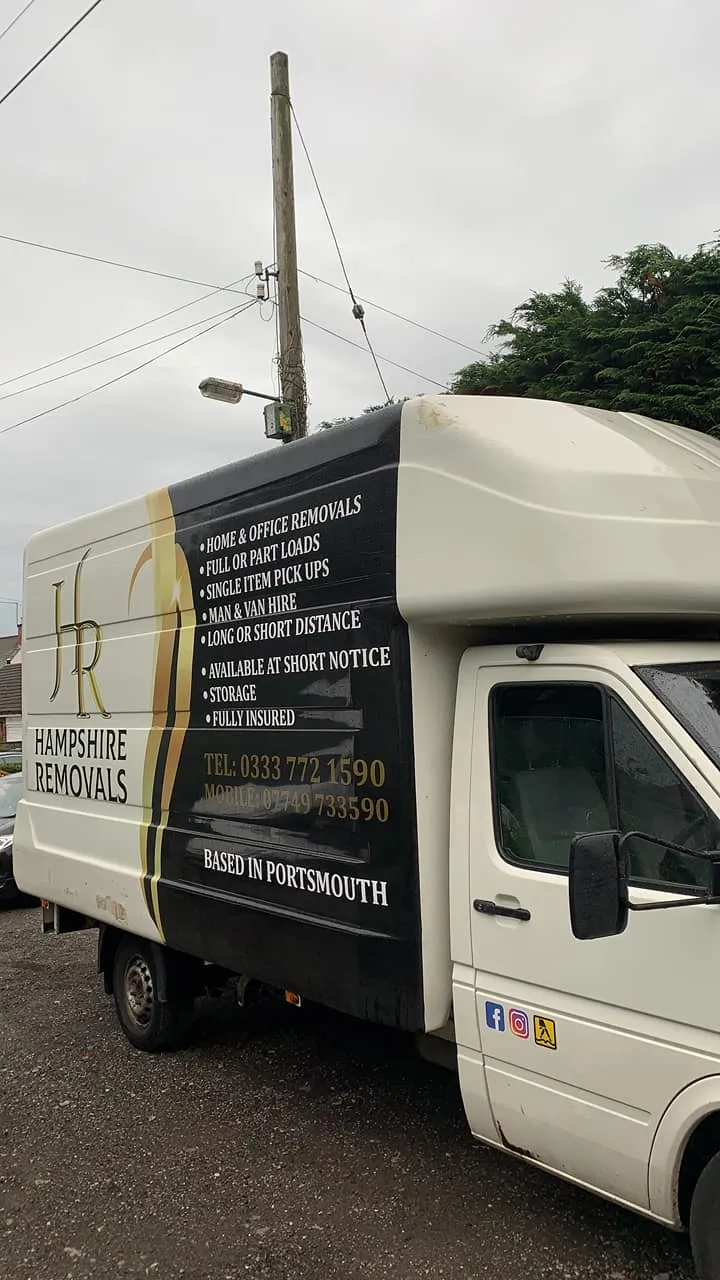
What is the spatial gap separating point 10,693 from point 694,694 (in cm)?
4095

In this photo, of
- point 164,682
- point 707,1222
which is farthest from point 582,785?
point 164,682

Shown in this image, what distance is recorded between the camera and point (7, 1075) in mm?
5234

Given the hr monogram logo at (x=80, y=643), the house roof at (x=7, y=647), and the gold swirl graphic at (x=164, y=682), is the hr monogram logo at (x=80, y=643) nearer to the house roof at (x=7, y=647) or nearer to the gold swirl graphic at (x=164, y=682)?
the gold swirl graphic at (x=164, y=682)

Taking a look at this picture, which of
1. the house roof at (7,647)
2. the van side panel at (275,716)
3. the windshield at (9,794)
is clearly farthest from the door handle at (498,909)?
the house roof at (7,647)

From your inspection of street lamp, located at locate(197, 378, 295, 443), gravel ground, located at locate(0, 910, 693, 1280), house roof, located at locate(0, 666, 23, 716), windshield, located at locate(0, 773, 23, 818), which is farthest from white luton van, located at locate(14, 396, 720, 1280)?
house roof, located at locate(0, 666, 23, 716)

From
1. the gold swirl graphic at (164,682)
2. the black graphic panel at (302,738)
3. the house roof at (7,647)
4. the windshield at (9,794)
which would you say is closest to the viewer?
the black graphic panel at (302,738)

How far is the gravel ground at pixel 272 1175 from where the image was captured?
336 centimetres

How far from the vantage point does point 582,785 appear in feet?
10.0

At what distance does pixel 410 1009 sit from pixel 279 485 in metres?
2.22

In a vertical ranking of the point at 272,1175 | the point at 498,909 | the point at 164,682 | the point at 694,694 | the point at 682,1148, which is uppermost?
the point at 164,682

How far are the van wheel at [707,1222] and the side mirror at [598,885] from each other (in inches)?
29.8

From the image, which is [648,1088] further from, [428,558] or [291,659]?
[291,659]

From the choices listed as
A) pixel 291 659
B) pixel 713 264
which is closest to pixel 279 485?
pixel 291 659

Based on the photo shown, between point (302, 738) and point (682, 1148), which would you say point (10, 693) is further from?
point (682, 1148)
